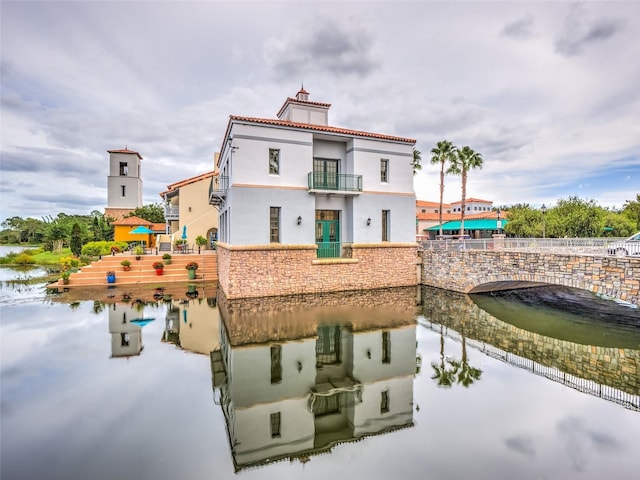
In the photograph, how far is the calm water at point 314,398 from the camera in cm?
459

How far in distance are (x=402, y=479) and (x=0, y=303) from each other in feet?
56.1

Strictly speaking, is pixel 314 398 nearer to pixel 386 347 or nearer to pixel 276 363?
pixel 276 363

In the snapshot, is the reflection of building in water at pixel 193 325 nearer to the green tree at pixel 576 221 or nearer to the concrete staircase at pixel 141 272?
the concrete staircase at pixel 141 272

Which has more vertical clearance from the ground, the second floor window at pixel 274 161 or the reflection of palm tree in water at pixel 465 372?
the second floor window at pixel 274 161

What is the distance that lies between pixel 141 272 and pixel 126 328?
10148 millimetres

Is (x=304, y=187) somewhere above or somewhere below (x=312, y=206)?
above

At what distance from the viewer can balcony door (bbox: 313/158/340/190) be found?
17734 mm

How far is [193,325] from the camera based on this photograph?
37.6 ft

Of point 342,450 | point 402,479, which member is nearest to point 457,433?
point 402,479

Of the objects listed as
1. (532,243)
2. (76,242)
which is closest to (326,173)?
(532,243)

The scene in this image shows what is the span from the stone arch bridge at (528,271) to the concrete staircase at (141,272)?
14.2 m

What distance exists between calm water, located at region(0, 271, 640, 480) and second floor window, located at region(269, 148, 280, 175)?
7.85 meters

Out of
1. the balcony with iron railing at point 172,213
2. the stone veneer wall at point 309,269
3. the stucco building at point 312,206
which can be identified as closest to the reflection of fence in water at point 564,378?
the stone veneer wall at point 309,269

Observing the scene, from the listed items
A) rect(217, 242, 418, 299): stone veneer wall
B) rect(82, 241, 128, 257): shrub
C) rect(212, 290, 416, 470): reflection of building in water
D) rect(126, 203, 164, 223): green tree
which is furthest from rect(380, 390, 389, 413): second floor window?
rect(126, 203, 164, 223): green tree
